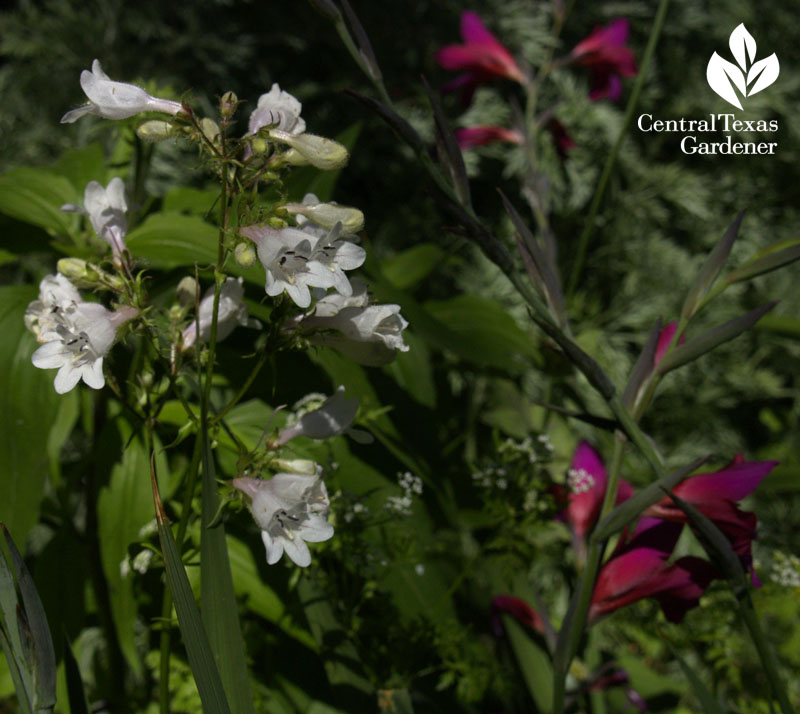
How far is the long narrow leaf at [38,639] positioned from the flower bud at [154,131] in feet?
0.83

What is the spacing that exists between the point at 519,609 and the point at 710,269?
447 millimetres

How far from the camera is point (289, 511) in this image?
1.54 ft

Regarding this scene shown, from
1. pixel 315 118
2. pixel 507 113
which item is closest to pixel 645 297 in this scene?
pixel 507 113

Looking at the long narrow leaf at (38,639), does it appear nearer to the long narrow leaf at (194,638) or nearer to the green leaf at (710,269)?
the long narrow leaf at (194,638)

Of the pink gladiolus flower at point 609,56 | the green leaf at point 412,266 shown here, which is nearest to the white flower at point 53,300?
the green leaf at point 412,266

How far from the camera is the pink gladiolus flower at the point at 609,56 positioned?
1.46 metres

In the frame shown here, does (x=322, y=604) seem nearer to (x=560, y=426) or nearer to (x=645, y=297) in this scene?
(x=560, y=426)

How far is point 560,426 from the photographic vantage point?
119 cm

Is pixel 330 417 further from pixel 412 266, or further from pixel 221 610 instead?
pixel 412 266

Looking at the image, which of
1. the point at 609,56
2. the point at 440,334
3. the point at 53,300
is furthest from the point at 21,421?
the point at 609,56

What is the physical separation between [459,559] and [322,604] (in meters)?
0.48

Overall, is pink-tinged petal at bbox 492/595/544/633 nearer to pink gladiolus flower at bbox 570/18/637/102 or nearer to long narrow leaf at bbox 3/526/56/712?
long narrow leaf at bbox 3/526/56/712

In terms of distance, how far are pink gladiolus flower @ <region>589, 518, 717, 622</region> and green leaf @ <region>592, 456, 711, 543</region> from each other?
4.1 inches

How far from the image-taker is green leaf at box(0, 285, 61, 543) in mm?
646
